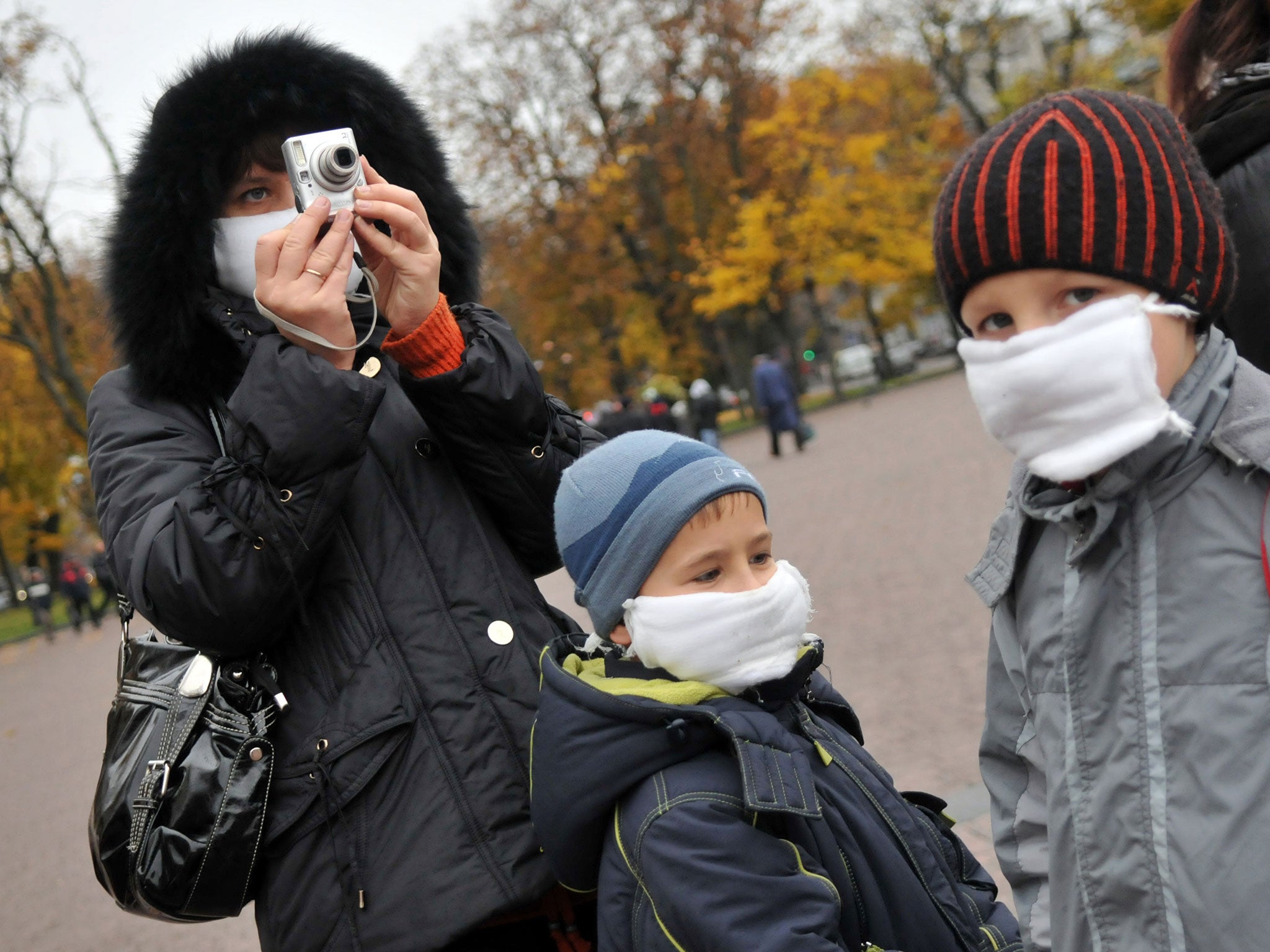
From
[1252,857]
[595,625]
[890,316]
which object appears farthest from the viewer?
[890,316]

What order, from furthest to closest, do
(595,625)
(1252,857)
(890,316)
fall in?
(890,316) → (595,625) → (1252,857)

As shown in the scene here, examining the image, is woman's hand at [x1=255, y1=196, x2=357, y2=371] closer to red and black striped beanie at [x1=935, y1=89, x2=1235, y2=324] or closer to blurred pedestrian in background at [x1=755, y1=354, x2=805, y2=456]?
red and black striped beanie at [x1=935, y1=89, x2=1235, y2=324]

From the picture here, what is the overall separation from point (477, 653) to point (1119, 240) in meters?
1.24

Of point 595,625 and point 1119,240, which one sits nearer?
point 1119,240

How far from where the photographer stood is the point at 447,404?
7.22 feet

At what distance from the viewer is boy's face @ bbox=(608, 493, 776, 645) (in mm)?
2137

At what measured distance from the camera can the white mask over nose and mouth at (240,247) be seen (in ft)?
7.50

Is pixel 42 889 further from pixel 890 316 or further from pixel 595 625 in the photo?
pixel 890 316

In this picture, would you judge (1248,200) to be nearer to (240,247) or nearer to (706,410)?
(240,247)

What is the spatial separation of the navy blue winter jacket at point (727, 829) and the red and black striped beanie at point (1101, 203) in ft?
2.71

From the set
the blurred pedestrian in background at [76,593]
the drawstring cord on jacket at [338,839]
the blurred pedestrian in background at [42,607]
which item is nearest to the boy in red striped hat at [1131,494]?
the drawstring cord on jacket at [338,839]

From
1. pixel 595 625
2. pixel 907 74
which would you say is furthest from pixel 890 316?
pixel 595 625

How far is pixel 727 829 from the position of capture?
6.15 feet

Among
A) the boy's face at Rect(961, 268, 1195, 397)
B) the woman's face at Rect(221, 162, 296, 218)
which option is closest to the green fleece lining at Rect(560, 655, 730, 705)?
the boy's face at Rect(961, 268, 1195, 397)
